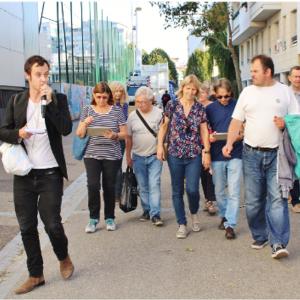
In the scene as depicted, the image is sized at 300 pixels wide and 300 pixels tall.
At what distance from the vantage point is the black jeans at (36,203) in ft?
13.8

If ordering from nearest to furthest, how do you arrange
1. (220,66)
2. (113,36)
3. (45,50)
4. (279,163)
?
(279,163)
(45,50)
(220,66)
(113,36)

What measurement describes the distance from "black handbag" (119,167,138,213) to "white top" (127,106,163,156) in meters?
0.48

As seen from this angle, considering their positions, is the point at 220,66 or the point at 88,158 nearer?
the point at 88,158

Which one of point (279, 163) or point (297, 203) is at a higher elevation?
point (279, 163)

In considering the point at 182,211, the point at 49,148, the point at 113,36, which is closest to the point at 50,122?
the point at 49,148

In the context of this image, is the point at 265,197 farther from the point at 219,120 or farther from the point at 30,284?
the point at 30,284

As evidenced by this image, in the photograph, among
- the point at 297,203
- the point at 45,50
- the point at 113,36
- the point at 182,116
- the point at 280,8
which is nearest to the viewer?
the point at 182,116

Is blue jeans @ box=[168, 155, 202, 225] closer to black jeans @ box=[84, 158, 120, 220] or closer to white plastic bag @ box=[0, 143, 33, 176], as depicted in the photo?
black jeans @ box=[84, 158, 120, 220]

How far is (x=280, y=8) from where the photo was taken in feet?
83.0

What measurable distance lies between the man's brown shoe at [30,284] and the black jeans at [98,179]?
179 cm

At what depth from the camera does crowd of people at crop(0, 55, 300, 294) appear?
4.19 metres

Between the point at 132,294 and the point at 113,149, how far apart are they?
2.22m

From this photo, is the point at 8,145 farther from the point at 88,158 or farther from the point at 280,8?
the point at 280,8

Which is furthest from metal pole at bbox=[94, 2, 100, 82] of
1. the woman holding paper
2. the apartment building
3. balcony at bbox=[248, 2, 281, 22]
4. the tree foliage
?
the tree foliage
